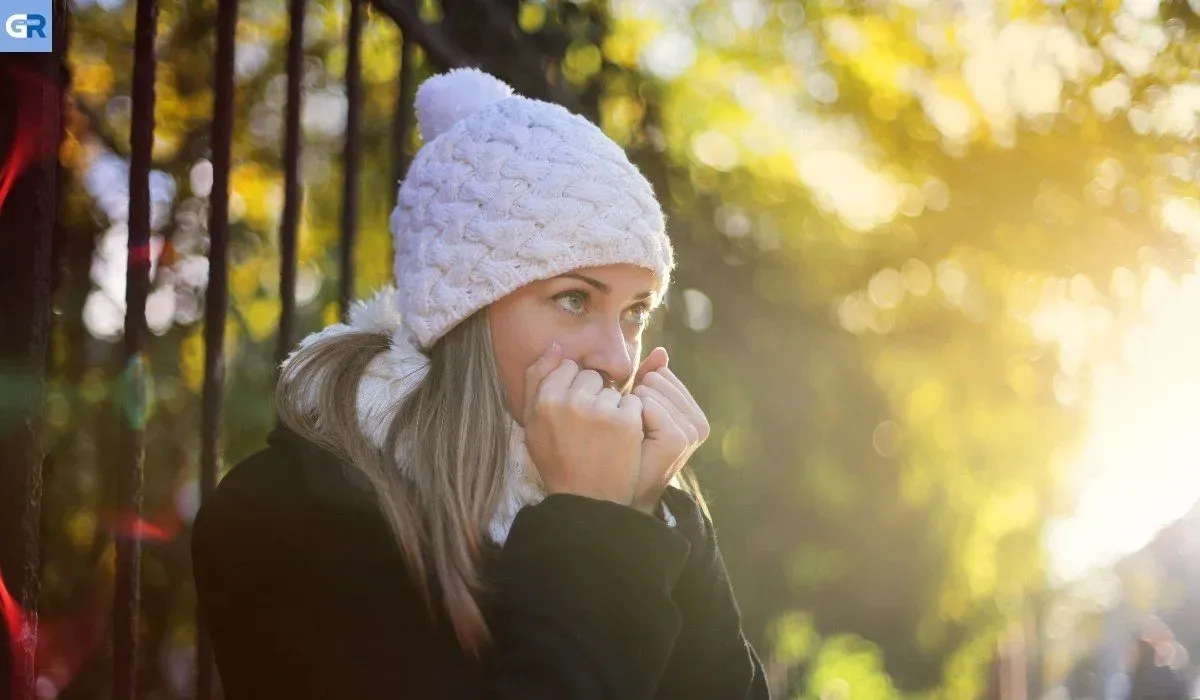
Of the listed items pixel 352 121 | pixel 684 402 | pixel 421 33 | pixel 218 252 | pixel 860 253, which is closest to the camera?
pixel 218 252

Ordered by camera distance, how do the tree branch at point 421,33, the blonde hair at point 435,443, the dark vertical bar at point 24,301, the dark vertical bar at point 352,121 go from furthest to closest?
1. the tree branch at point 421,33
2. the dark vertical bar at point 352,121
3. the blonde hair at point 435,443
4. the dark vertical bar at point 24,301

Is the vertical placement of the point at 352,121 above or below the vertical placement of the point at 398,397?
above

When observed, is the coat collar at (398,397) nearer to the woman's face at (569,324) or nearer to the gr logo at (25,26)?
A: the woman's face at (569,324)

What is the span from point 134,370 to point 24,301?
0.26 meters

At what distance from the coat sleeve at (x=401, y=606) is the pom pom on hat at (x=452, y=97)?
89cm

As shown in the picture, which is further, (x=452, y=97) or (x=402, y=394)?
(x=452, y=97)

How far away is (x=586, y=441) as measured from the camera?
6.48ft

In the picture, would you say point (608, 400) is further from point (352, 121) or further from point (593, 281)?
point (352, 121)

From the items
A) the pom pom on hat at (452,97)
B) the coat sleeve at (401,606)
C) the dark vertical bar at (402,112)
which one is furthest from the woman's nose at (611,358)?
the dark vertical bar at (402,112)

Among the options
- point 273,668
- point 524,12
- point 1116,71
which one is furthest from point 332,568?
point 1116,71

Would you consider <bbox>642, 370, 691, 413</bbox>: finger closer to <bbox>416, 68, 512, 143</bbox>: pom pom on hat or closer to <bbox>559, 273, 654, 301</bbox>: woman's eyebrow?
<bbox>559, 273, 654, 301</bbox>: woman's eyebrow

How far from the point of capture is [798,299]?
4363 mm

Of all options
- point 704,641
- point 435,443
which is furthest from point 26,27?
point 704,641

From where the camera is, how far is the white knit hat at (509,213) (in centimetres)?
210
